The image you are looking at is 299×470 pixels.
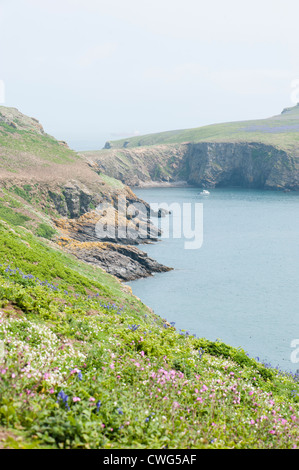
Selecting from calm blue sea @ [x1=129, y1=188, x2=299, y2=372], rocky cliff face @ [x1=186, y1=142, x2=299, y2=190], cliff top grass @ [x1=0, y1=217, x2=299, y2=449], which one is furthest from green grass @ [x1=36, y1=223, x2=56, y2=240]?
rocky cliff face @ [x1=186, y1=142, x2=299, y2=190]

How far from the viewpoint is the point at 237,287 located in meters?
47.9

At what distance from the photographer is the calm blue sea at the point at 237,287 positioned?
114ft

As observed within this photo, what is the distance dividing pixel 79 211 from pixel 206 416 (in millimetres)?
56430

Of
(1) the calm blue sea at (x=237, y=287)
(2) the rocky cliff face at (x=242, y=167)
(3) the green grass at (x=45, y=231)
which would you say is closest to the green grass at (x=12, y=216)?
(3) the green grass at (x=45, y=231)

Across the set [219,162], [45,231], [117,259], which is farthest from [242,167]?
[45,231]

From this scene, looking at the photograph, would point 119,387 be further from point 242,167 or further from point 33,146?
point 242,167

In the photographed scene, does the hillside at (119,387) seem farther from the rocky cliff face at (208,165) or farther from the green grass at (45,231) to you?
the rocky cliff face at (208,165)

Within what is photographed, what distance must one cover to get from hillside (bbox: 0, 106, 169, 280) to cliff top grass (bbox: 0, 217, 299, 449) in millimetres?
33324

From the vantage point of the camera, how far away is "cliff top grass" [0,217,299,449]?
739 cm

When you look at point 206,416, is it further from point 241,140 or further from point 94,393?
point 241,140

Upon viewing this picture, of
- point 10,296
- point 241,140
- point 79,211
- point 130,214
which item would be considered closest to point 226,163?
point 241,140

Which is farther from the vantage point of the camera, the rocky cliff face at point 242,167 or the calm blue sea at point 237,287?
the rocky cliff face at point 242,167

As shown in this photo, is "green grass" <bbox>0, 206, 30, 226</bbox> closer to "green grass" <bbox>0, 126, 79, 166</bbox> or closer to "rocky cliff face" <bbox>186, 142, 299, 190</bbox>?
"green grass" <bbox>0, 126, 79, 166</bbox>

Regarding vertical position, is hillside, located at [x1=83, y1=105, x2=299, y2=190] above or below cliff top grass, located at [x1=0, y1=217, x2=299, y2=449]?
above
